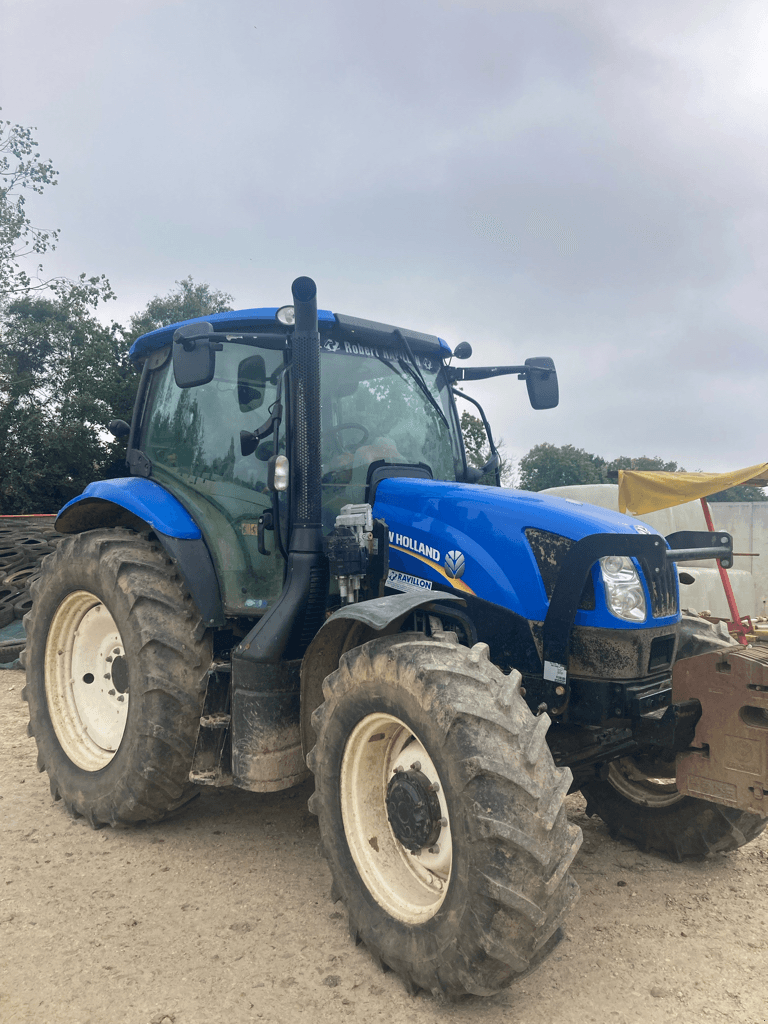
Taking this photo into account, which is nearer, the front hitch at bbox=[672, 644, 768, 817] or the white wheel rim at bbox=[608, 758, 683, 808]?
the front hitch at bbox=[672, 644, 768, 817]

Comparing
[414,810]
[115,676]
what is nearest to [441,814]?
[414,810]

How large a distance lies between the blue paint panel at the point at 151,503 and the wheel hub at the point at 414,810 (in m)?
1.82

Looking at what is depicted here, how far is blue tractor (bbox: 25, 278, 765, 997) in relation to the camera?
2539 millimetres

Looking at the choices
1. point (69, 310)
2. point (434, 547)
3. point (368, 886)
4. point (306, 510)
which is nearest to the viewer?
point (368, 886)

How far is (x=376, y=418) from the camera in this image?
4.05 metres

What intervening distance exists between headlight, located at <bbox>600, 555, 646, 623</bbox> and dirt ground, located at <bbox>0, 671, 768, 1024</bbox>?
1.27 metres

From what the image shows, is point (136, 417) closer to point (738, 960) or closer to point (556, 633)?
point (556, 633)

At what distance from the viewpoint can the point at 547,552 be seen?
309 centimetres

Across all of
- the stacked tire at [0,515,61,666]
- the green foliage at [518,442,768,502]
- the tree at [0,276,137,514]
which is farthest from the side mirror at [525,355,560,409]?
the green foliage at [518,442,768,502]

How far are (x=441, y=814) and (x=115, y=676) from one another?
2295 millimetres

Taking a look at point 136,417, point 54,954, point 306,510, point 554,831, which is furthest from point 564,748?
point 136,417

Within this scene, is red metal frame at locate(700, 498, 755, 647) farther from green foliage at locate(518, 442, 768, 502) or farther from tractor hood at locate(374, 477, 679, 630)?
green foliage at locate(518, 442, 768, 502)

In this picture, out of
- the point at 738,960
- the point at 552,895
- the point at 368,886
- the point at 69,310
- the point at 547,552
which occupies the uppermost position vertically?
the point at 69,310

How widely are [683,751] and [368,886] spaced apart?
1.32 metres
